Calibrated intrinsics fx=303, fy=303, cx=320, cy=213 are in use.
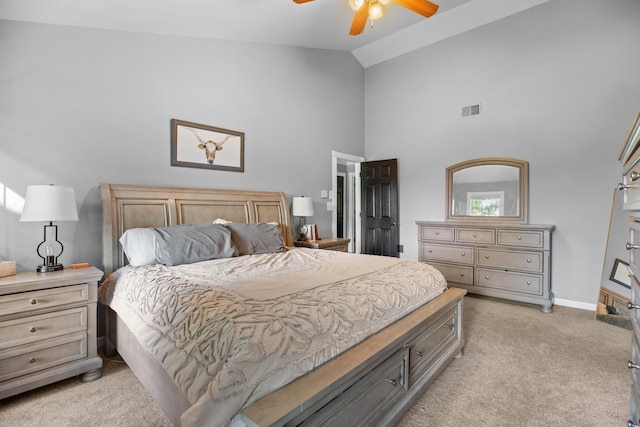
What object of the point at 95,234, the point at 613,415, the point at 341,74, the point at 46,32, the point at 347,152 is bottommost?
the point at 613,415

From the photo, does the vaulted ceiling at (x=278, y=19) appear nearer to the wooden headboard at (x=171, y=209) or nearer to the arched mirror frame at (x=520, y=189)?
the wooden headboard at (x=171, y=209)

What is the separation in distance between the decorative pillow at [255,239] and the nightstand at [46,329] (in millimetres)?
1082

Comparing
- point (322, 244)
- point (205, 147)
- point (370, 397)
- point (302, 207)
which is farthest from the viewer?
point (302, 207)

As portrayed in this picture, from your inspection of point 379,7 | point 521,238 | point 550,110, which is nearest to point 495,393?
point 521,238

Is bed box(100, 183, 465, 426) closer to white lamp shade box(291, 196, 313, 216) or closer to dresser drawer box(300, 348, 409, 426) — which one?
dresser drawer box(300, 348, 409, 426)

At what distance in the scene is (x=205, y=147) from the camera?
3.34 m

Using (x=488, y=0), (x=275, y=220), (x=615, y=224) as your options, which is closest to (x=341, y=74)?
(x=488, y=0)

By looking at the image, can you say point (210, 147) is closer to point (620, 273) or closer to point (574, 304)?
point (620, 273)

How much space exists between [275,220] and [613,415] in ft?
10.6

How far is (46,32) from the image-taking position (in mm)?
2396

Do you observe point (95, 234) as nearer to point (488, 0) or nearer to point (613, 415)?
point (613, 415)

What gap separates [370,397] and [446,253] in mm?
3170

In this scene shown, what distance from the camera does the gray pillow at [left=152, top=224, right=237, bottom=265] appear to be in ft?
7.60

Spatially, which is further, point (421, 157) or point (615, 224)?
point (421, 157)
